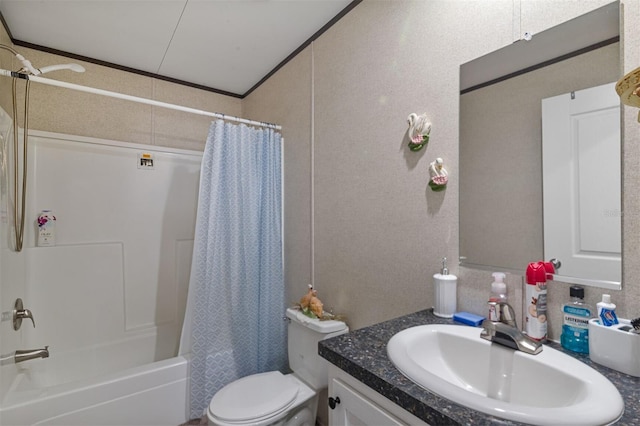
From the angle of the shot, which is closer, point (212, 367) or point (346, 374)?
point (346, 374)

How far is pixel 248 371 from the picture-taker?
1863mm

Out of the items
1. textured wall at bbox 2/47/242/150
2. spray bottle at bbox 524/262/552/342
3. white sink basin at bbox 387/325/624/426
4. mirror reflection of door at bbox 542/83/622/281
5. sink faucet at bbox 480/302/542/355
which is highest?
textured wall at bbox 2/47/242/150

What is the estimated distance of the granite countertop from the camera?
545 mm

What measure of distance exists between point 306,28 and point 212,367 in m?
2.02

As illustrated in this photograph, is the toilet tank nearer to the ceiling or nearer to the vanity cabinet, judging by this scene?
the vanity cabinet

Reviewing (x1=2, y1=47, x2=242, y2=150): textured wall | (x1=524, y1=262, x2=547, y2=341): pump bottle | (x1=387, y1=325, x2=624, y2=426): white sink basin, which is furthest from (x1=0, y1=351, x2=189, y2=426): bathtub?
(x1=524, y1=262, x2=547, y2=341): pump bottle

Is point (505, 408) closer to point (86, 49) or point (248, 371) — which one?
point (248, 371)

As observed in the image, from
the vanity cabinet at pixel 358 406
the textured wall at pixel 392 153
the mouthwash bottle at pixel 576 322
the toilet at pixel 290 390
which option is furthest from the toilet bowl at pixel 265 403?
the mouthwash bottle at pixel 576 322

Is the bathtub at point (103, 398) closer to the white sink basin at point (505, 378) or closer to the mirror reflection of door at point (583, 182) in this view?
the white sink basin at point (505, 378)

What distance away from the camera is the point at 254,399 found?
1358mm

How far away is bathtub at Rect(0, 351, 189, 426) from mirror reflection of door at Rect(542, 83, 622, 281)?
1.81 meters

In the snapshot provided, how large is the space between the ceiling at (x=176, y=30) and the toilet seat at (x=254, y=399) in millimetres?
1908

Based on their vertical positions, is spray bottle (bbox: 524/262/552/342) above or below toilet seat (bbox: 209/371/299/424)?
above

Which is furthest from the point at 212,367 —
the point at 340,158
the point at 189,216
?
the point at 340,158
